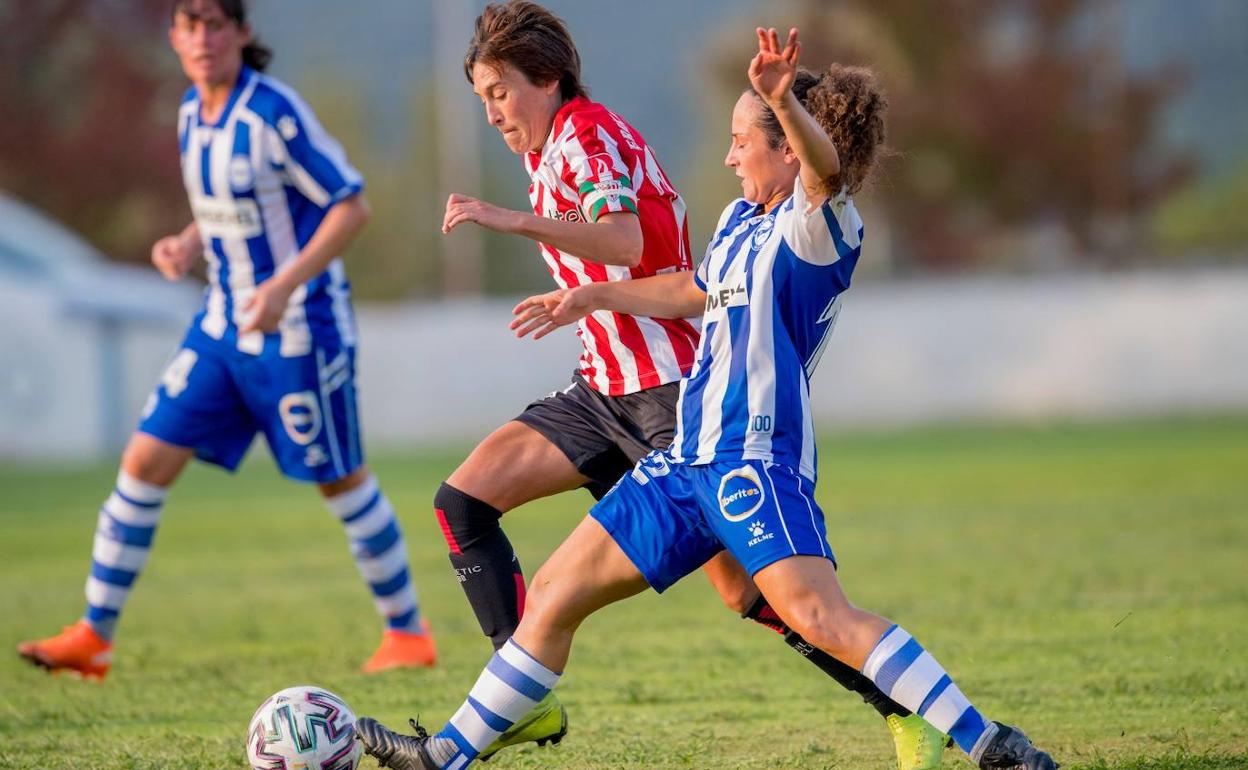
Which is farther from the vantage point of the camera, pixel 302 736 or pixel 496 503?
pixel 496 503

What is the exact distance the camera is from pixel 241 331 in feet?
20.2

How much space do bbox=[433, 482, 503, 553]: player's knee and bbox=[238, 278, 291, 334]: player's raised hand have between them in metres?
1.40

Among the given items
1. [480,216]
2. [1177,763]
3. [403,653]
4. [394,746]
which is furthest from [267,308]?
[1177,763]

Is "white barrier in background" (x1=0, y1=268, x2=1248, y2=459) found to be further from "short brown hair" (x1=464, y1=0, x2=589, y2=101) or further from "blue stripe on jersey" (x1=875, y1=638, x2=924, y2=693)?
"blue stripe on jersey" (x1=875, y1=638, x2=924, y2=693)

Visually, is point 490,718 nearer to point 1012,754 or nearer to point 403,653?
point 1012,754

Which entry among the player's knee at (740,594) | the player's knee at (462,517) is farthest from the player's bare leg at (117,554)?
the player's knee at (740,594)

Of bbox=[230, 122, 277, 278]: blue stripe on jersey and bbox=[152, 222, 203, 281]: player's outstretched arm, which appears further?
bbox=[152, 222, 203, 281]: player's outstretched arm

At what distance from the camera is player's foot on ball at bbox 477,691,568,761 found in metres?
4.61

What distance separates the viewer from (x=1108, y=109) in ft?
112

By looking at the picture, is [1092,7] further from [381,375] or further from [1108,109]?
[381,375]

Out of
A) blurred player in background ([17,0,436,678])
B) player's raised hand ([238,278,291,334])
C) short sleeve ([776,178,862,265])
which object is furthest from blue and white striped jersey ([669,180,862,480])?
blurred player in background ([17,0,436,678])

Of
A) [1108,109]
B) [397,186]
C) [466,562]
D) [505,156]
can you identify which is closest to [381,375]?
[466,562]

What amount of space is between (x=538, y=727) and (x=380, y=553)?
194 centimetres

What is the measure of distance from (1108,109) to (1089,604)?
29.0 m
